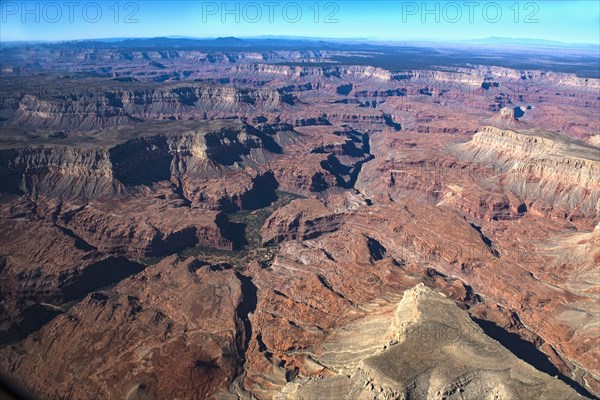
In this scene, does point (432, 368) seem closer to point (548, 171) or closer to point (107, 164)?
point (548, 171)

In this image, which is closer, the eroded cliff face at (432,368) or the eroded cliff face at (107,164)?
the eroded cliff face at (432,368)

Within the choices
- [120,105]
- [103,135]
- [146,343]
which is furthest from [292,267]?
[120,105]

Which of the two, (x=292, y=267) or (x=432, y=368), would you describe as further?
(x=292, y=267)

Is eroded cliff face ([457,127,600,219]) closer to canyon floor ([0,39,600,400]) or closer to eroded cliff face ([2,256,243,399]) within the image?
canyon floor ([0,39,600,400])

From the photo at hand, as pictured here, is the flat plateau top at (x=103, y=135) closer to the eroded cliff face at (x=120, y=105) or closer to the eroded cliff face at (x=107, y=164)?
the eroded cliff face at (x=107, y=164)

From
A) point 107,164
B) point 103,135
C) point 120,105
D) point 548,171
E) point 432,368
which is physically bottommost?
point 432,368

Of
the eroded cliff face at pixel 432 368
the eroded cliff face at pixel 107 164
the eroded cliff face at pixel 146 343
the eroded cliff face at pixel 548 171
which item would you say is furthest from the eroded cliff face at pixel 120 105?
the eroded cliff face at pixel 432 368

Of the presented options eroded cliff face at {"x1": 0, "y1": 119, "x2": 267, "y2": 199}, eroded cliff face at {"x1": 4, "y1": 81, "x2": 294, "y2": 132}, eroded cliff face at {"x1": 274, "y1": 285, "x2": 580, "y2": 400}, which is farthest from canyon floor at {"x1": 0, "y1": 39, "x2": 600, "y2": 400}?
eroded cliff face at {"x1": 4, "y1": 81, "x2": 294, "y2": 132}

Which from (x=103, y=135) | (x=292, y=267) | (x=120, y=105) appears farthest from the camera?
(x=120, y=105)

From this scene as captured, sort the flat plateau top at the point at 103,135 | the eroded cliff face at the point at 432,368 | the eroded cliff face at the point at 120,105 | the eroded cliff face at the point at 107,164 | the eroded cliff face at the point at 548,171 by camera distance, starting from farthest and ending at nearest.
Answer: the eroded cliff face at the point at 120,105
the flat plateau top at the point at 103,135
the eroded cliff face at the point at 107,164
the eroded cliff face at the point at 548,171
the eroded cliff face at the point at 432,368
